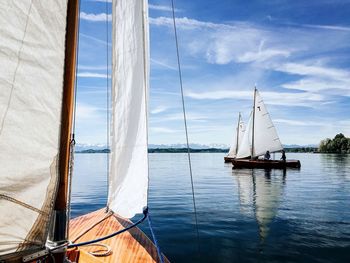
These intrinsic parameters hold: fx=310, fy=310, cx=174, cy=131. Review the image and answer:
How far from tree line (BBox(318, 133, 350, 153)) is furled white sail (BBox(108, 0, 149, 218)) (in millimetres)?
163250

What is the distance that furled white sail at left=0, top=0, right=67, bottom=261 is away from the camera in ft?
9.00

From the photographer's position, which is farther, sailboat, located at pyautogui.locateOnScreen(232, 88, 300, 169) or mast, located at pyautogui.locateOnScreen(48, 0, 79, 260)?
sailboat, located at pyautogui.locateOnScreen(232, 88, 300, 169)

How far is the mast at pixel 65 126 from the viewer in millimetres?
3324

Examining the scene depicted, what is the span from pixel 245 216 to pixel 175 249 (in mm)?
6943

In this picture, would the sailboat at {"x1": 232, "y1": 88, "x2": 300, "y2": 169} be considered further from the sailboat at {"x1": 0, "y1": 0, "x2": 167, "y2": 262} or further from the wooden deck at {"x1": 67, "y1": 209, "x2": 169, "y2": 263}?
the sailboat at {"x1": 0, "y1": 0, "x2": 167, "y2": 262}

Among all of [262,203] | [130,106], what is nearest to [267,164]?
[262,203]

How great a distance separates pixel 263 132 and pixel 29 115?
52152mm

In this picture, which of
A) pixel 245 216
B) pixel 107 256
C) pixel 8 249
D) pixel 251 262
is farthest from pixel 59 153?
pixel 245 216

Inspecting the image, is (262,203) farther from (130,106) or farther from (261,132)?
(261,132)

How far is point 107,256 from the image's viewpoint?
5.80 meters

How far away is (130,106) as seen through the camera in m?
5.64

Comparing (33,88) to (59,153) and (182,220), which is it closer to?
(59,153)

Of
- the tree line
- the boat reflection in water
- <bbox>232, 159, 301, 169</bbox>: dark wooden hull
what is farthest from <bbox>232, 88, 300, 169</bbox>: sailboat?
the tree line

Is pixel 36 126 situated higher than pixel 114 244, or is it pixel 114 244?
pixel 36 126
